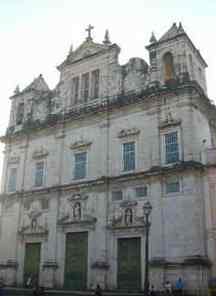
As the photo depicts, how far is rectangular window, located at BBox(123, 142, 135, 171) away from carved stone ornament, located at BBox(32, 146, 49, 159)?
7.08 m

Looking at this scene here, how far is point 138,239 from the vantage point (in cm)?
2259

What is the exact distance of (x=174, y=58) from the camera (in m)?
25.0

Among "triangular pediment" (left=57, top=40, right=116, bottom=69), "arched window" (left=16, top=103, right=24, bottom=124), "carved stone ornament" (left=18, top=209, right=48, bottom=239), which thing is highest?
"triangular pediment" (left=57, top=40, right=116, bottom=69)

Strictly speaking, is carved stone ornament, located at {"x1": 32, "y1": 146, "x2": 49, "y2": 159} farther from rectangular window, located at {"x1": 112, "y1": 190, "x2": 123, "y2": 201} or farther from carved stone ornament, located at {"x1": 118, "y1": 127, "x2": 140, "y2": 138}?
rectangular window, located at {"x1": 112, "y1": 190, "x2": 123, "y2": 201}

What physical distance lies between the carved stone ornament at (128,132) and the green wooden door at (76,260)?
22.5 ft

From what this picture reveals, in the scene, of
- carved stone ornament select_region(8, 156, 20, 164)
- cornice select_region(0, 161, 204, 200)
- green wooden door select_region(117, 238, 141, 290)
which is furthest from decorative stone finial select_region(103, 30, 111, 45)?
green wooden door select_region(117, 238, 141, 290)

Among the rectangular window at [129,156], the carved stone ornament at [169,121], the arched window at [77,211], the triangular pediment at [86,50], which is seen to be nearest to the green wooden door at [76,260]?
Result: the arched window at [77,211]

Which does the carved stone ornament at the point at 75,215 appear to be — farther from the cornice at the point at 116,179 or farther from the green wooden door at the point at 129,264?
the green wooden door at the point at 129,264

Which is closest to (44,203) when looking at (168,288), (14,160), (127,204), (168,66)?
(14,160)

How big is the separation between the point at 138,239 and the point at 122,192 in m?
3.13

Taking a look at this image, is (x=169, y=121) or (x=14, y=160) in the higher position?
(x=169, y=121)

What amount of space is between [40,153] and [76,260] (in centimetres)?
905

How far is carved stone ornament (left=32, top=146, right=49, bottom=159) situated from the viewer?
29.5 metres

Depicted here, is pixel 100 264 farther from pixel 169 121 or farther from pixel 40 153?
pixel 40 153
